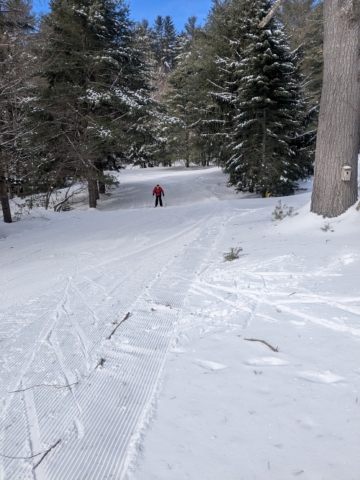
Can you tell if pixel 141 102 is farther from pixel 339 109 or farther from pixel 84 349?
pixel 84 349

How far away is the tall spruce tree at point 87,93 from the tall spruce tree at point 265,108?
5.33m

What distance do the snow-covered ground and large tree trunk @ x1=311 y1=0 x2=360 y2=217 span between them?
1.89 ft

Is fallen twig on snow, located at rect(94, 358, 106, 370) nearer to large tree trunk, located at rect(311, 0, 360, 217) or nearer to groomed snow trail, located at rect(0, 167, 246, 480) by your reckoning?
groomed snow trail, located at rect(0, 167, 246, 480)

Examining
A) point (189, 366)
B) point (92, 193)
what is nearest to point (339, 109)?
point (189, 366)

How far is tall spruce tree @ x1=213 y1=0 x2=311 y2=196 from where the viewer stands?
51.2ft

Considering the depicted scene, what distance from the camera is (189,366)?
253 cm

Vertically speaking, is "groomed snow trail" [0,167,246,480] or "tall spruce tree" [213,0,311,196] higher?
"tall spruce tree" [213,0,311,196]

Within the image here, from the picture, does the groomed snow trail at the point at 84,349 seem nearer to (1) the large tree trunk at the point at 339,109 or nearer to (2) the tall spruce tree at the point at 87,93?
(1) the large tree trunk at the point at 339,109

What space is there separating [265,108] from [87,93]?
9.44m

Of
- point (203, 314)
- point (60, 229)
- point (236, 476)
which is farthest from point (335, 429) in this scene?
point (60, 229)

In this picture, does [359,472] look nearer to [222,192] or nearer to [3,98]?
[3,98]

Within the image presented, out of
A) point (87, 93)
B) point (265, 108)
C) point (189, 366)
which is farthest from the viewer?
point (265, 108)

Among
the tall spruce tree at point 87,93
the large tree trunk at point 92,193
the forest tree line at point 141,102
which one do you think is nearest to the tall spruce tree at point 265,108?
the forest tree line at point 141,102

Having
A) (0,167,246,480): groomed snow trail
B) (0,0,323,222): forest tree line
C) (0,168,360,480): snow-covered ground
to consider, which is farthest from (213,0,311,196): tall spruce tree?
(0,168,360,480): snow-covered ground
